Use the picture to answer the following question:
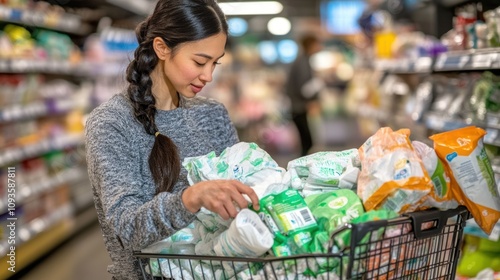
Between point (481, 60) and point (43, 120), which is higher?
point (481, 60)

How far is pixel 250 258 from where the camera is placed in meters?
1.46

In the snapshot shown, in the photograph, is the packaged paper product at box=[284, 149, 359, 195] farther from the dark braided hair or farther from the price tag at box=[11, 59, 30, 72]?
the price tag at box=[11, 59, 30, 72]

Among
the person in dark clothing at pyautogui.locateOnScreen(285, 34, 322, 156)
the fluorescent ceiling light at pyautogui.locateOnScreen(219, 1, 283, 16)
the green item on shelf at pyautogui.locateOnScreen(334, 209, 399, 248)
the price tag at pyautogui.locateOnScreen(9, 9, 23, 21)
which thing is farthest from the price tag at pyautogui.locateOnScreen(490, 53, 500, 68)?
the fluorescent ceiling light at pyautogui.locateOnScreen(219, 1, 283, 16)

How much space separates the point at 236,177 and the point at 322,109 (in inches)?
550

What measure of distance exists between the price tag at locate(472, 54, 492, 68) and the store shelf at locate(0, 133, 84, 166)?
313cm

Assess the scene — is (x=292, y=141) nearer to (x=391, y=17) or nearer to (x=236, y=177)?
(x=391, y=17)

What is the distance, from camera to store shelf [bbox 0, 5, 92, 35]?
523 centimetres

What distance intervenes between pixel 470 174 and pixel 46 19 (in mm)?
5194

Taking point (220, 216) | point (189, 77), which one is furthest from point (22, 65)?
point (220, 216)

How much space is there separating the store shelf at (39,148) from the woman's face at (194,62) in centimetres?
334

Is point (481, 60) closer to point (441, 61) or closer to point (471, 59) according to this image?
point (471, 59)

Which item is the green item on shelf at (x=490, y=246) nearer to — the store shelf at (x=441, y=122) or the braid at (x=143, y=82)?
the store shelf at (x=441, y=122)

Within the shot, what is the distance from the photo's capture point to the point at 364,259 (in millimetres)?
1443

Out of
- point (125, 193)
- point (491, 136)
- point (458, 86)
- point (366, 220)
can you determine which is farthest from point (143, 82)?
point (458, 86)
